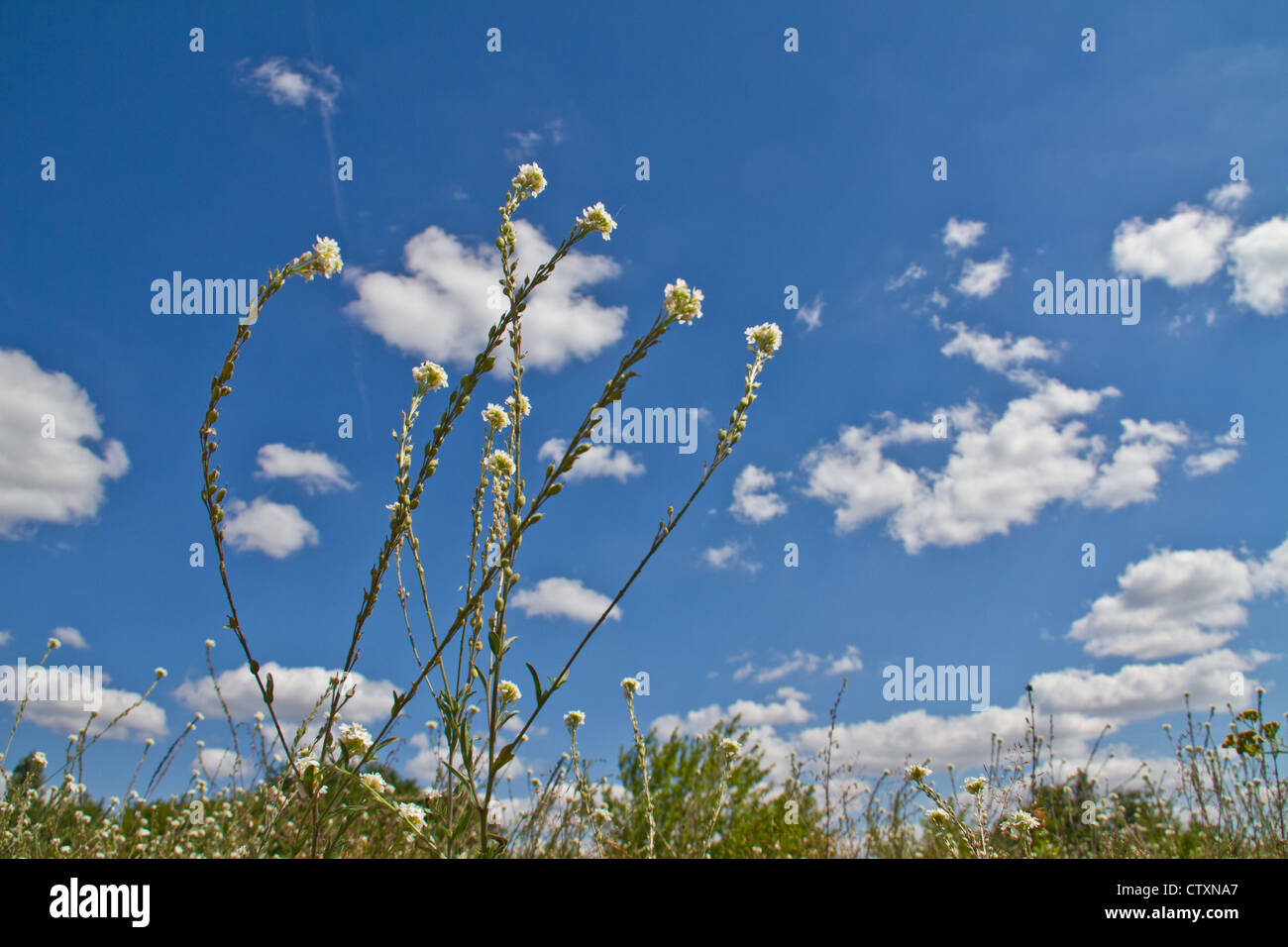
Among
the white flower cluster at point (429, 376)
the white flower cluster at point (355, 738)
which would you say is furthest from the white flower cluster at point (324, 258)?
the white flower cluster at point (355, 738)

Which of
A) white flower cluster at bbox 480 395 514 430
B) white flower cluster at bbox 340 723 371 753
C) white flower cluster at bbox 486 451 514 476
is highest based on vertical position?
white flower cluster at bbox 480 395 514 430

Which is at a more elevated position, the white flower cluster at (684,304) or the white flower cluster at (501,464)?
the white flower cluster at (684,304)

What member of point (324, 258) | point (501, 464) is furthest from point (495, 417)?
point (324, 258)

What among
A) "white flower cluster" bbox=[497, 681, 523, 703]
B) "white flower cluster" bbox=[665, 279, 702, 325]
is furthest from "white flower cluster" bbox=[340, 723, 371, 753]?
"white flower cluster" bbox=[665, 279, 702, 325]

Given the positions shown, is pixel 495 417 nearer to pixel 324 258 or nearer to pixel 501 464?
pixel 501 464

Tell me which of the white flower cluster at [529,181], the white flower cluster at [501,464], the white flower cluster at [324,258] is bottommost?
the white flower cluster at [501,464]

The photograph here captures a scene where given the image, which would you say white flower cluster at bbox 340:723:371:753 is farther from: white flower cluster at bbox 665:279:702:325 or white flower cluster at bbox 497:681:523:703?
white flower cluster at bbox 665:279:702:325

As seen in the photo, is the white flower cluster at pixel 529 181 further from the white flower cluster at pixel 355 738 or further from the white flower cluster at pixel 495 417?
the white flower cluster at pixel 355 738

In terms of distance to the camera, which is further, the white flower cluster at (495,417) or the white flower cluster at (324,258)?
the white flower cluster at (495,417)
